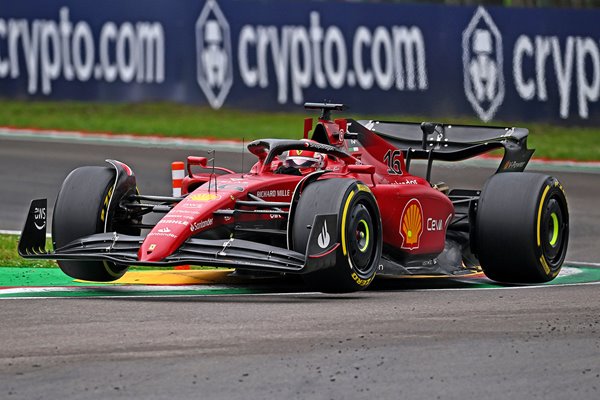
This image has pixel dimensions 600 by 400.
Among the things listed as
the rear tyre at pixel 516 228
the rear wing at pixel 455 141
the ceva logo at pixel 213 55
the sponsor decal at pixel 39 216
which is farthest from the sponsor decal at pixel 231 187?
the ceva logo at pixel 213 55

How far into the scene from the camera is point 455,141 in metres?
12.0

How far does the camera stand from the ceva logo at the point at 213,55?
23.9 meters

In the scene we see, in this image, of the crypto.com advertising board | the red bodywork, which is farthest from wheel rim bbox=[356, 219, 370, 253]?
the crypto.com advertising board

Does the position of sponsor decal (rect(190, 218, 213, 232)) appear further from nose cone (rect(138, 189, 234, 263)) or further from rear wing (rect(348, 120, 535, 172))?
rear wing (rect(348, 120, 535, 172))

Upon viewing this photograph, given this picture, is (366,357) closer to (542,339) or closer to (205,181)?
(542,339)

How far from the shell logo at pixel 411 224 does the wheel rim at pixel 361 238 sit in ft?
1.99

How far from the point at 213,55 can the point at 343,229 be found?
49.2ft

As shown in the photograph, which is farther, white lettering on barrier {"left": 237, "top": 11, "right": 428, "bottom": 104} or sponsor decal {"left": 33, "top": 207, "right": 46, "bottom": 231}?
white lettering on barrier {"left": 237, "top": 11, "right": 428, "bottom": 104}

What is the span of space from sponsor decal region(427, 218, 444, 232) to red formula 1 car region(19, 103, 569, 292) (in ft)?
0.04

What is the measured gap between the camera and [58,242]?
32.6 ft

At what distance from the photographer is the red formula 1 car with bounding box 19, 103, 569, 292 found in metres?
Result: 9.20

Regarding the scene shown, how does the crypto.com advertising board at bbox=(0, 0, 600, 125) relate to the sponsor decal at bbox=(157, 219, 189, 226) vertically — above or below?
above

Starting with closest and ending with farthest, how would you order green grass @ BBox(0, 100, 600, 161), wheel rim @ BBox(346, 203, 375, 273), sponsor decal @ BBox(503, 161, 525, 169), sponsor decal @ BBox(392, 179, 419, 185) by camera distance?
wheel rim @ BBox(346, 203, 375, 273) → sponsor decal @ BBox(392, 179, 419, 185) → sponsor decal @ BBox(503, 161, 525, 169) → green grass @ BBox(0, 100, 600, 161)

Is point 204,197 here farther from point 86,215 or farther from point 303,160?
point 303,160
